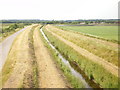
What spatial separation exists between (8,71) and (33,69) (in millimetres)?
3186

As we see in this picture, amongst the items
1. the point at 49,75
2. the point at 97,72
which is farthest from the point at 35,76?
the point at 97,72

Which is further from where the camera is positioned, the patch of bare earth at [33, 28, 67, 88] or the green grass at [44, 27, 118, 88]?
the patch of bare earth at [33, 28, 67, 88]

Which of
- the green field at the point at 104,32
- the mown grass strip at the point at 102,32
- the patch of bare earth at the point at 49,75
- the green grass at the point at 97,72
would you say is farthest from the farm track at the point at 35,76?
the green field at the point at 104,32

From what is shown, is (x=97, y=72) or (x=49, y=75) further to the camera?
(x=49, y=75)

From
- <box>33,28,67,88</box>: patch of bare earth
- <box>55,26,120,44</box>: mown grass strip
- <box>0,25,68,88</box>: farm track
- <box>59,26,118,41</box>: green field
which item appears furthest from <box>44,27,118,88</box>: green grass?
<box>59,26,118,41</box>: green field

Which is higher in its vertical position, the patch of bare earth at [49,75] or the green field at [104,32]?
the green field at [104,32]

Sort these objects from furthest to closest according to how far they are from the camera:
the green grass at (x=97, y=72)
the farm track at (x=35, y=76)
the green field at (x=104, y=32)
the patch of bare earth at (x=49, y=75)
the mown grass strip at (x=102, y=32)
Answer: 1. the green field at (x=104, y=32)
2. the mown grass strip at (x=102, y=32)
3. the patch of bare earth at (x=49, y=75)
4. the farm track at (x=35, y=76)
5. the green grass at (x=97, y=72)

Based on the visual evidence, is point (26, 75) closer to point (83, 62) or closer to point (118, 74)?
point (83, 62)

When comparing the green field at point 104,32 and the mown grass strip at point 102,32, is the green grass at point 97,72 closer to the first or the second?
the mown grass strip at point 102,32

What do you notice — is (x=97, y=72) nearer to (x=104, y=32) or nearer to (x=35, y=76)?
(x=35, y=76)

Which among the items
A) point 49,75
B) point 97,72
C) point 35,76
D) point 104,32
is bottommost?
point 49,75

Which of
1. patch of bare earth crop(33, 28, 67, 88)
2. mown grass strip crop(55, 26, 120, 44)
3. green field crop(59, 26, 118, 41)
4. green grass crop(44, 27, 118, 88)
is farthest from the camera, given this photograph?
green field crop(59, 26, 118, 41)

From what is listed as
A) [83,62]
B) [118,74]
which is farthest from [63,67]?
[118,74]

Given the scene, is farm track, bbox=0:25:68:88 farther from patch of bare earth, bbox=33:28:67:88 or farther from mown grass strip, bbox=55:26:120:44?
mown grass strip, bbox=55:26:120:44
